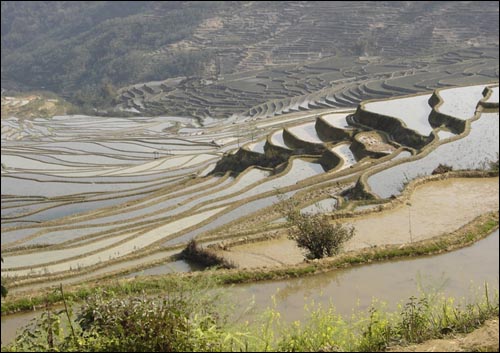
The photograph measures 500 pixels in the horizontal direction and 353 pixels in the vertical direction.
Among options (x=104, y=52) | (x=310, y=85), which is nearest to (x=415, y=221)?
(x=310, y=85)

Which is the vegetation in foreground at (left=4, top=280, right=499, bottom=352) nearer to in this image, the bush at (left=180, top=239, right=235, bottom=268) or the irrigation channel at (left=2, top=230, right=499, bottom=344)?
the irrigation channel at (left=2, top=230, right=499, bottom=344)

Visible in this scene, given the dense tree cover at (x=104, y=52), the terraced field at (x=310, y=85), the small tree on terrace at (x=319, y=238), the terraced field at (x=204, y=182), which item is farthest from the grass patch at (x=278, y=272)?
the dense tree cover at (x=104, y=52)

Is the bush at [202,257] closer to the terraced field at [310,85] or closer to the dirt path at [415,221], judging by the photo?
the dirt path at [415,221]

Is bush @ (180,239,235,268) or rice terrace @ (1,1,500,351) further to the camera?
bush @ (180,239,235,268)

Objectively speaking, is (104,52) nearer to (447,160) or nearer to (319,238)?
(447,160)

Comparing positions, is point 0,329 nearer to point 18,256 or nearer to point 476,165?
point 18,256

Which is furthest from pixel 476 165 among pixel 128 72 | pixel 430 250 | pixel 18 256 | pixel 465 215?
pixel 128 72

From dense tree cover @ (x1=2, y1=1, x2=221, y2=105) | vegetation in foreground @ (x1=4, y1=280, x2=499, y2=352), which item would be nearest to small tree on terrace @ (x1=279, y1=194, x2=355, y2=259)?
vegetation in foreground @ (x1=4, y1=280, x2=499, y2=352)
